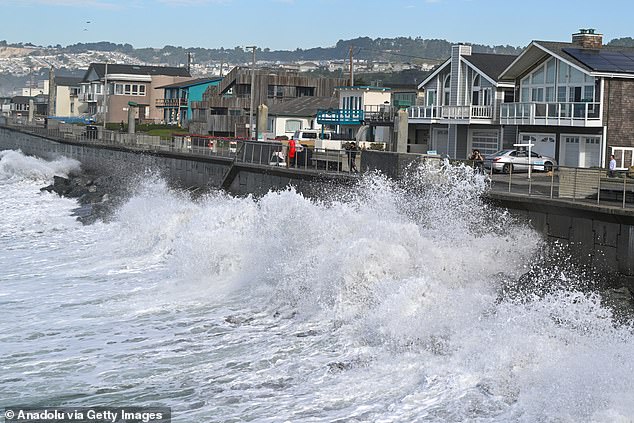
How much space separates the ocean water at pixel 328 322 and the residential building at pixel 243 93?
46.7m

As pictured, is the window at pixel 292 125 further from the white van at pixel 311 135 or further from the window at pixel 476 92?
the window at pixel 476 92

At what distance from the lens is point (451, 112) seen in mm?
41594

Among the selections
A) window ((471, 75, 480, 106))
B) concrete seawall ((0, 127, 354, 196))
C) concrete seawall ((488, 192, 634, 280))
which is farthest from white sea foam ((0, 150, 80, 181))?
concrete seawall ((488, 192, 634, 280))

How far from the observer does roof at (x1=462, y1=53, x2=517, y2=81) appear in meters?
41.1

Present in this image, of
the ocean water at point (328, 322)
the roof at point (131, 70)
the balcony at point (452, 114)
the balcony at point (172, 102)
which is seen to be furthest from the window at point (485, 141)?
the roof at point (131, 70)

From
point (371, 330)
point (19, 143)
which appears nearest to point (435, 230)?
point (371, 330)

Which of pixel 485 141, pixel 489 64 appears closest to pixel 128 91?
pixel 489 64

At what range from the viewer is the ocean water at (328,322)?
12148 mm

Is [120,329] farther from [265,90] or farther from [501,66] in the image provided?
[265,90]

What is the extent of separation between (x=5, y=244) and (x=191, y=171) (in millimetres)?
10821

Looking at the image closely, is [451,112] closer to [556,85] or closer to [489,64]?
[489,64]

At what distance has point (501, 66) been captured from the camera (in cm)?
4238

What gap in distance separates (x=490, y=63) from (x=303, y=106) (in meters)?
25.0

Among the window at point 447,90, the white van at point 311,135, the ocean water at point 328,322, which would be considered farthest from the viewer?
the white van at point 311,135
